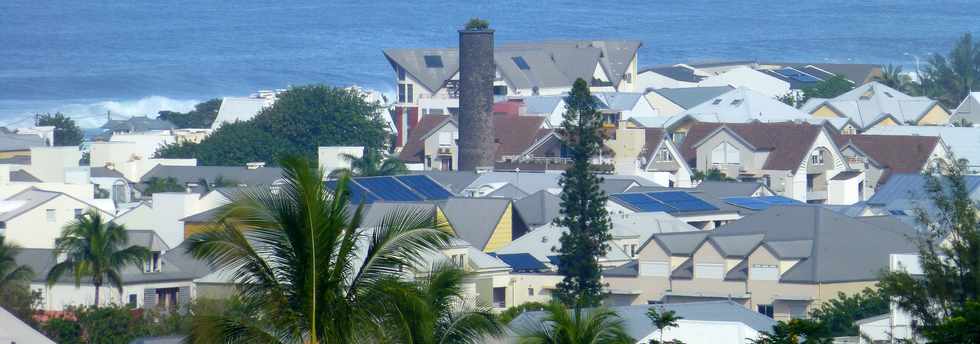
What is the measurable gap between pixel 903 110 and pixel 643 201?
35.2 metres

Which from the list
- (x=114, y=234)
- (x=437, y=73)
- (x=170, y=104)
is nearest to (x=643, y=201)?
(x=114, y=234)

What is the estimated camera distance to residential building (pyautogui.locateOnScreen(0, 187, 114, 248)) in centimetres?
4866

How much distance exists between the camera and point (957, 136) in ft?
236

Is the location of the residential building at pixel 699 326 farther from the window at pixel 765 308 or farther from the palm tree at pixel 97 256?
the palm tree at pixel 97 256

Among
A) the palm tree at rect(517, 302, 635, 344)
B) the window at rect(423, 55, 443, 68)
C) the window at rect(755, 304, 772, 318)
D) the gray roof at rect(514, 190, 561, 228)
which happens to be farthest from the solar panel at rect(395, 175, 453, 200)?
the window at rect(423, 55, 443, 68)

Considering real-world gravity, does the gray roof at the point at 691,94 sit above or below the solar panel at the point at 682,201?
above

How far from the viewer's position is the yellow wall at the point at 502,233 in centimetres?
4859

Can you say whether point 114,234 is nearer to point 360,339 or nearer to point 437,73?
point 360,339

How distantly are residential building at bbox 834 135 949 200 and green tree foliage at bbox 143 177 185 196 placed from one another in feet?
62.9

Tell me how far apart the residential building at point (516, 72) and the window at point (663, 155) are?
63.8 ft

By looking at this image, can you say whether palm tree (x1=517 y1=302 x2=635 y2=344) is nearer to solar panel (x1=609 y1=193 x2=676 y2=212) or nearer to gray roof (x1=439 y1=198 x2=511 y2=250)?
gray roof (x1=439 y1=198 x2=511 y2=250)

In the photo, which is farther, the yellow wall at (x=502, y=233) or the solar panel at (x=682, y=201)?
the solar panel at (x=682, y=201)

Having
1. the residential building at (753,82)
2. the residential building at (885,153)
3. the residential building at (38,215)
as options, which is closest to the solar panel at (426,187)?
the residential building at (38,215)

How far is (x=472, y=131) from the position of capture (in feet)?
224
